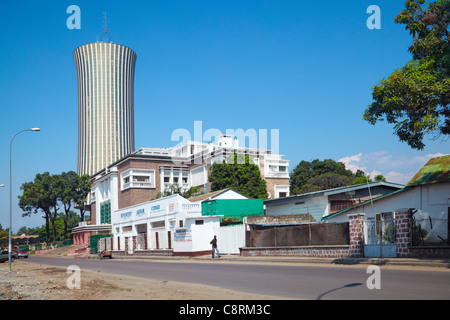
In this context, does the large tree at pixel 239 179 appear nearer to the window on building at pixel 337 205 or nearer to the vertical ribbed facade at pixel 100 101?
the window on building at pixel 337 205

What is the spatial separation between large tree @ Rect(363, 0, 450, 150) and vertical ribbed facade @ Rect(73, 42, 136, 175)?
436 feet

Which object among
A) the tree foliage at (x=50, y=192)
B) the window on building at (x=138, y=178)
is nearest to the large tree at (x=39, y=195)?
the tree foliage at (x=50, y=192)

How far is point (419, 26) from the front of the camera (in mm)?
20344

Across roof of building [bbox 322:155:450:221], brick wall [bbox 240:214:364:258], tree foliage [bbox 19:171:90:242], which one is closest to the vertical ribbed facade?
tree foliage [bbox 19:171:90:242]

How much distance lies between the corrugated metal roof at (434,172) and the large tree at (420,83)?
635cm

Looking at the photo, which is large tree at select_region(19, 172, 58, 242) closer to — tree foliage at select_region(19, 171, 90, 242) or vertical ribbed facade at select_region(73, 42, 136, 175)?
tree foliage at select_region(19, 171, 90, 242)

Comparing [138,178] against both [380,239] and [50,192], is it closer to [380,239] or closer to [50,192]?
[50,192]

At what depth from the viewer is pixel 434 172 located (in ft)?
89.2

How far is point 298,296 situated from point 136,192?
70647 mm

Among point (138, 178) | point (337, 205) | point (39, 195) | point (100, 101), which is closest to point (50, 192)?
point (39, 195)

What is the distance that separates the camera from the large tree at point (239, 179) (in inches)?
2827

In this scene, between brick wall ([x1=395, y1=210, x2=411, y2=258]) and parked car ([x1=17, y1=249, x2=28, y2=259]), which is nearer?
brick wall ([x1=395, y1=210, x2=411, y2=258])

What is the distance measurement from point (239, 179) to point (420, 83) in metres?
55.5

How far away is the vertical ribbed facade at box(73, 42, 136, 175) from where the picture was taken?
147250mm
